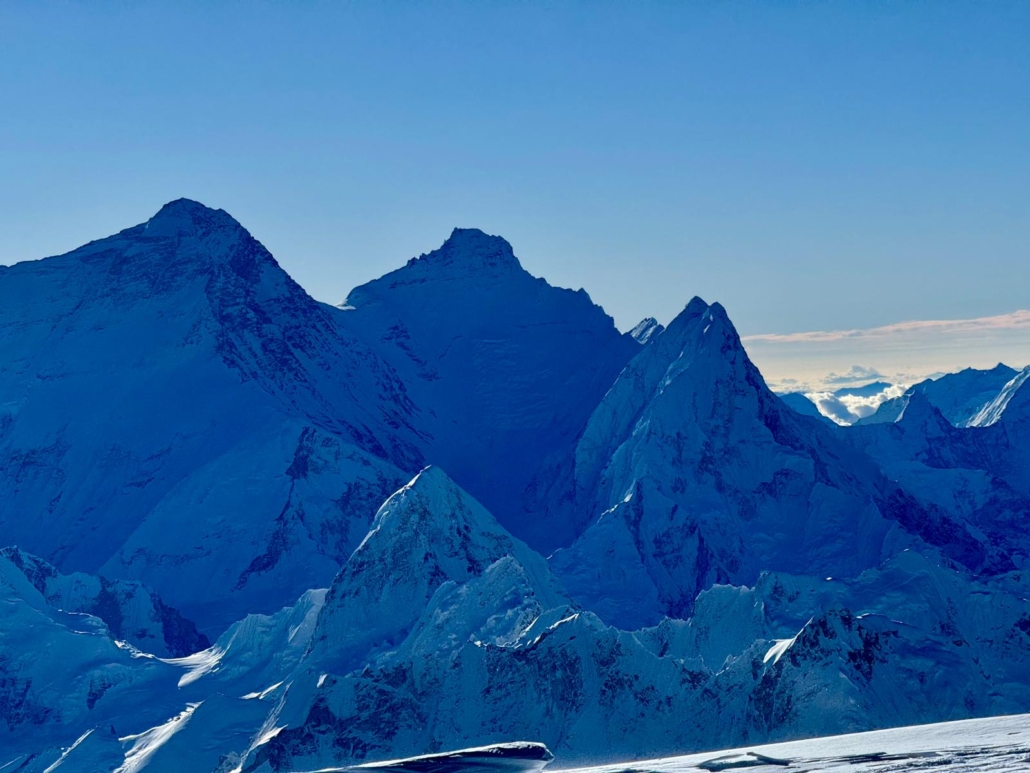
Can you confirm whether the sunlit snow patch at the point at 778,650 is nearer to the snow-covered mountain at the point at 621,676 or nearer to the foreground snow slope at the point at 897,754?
the snow-covered mountain at the point at 621,676

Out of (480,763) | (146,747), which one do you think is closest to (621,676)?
(146,747)

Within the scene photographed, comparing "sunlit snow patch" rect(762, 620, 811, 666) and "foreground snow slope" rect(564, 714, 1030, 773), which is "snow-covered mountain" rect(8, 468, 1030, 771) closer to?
"sunlit snow patch" rect(762, 620, 811, 666)

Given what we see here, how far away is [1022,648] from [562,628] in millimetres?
41175

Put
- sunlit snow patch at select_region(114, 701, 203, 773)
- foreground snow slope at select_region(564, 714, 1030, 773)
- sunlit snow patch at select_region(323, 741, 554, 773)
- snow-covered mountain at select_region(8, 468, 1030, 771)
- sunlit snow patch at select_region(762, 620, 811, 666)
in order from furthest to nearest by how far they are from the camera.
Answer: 1. sunlit snow patch at select_region(114, 701, 203, 773)
2. sunlit snow patch at select_region(762, 620, 811, 666)
3. snow-covered mountain at select_region(8, 468, 1030, 771)
4. sunlit snow patch at select_region(323, 741, 554, 773)
5. foreground snow slope at select_region(564, 714, 1030, 773)

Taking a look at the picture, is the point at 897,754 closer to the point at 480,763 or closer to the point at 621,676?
the point at 480,763

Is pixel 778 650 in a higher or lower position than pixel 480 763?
lower

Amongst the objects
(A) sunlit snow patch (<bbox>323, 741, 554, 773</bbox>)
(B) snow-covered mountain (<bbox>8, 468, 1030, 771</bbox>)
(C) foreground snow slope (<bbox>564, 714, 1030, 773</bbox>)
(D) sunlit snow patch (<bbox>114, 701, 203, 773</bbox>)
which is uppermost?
(C) foreground snow slope (<bbox>564, 714, 1030, 773</bbox>)


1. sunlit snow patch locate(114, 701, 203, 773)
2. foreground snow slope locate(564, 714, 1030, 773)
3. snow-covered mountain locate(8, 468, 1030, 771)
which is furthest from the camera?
sunlit snow patch locate(114, 701, 203, 773)

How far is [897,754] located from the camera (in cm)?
8125

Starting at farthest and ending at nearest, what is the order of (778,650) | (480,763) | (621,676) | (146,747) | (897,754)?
1. (146,747)
2. (621,676)
3. (778,650)
4. (480,763)
5. (897,754)

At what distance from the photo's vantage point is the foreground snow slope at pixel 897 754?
74938 mm

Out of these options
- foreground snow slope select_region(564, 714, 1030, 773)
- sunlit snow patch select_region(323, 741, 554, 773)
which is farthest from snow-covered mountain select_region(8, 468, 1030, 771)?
foreground snow slope select_region(564, 714, 1030, 773)

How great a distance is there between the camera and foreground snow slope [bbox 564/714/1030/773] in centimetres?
7494

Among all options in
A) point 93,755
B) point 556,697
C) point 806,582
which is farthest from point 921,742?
point 93,755
